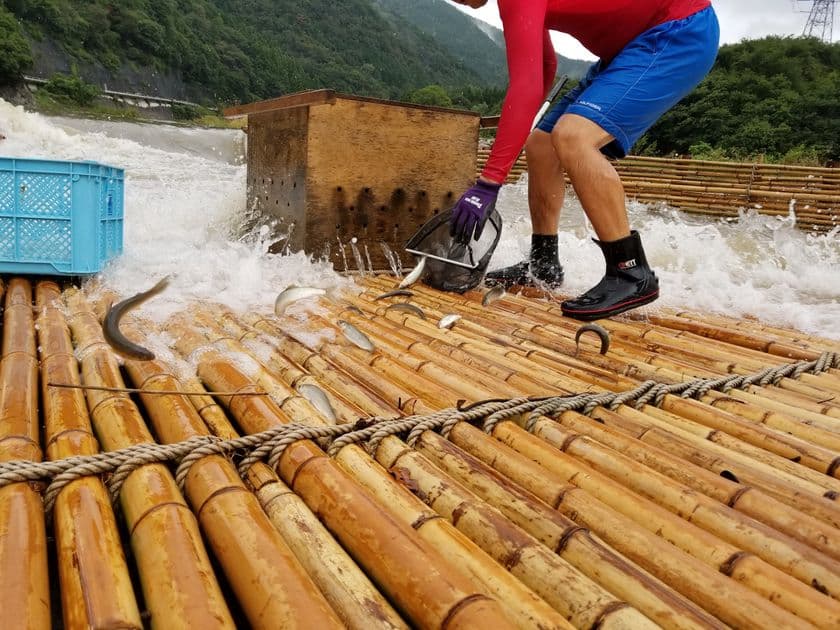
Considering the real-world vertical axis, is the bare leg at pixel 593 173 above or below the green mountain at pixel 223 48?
below

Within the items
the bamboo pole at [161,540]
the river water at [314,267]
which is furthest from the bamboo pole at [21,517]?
the river water at [314,267]

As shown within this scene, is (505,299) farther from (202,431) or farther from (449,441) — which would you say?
(202,431)

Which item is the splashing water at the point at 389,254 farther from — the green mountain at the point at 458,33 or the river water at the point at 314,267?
the green mountain at the point at 458,33

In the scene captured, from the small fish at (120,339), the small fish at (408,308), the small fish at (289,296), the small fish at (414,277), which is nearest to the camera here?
the small fish at (120,339)

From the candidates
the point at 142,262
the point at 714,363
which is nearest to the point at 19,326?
the point at 142,262

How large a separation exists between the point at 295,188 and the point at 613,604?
390 cm

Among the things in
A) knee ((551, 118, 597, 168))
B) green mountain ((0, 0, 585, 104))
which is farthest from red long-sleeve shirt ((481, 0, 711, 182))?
green mountain ((0, 0, 585, 104))

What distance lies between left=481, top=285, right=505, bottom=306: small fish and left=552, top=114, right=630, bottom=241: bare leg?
0.73m

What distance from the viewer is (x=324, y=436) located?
1472 millimetres

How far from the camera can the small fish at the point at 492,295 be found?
3442 mm

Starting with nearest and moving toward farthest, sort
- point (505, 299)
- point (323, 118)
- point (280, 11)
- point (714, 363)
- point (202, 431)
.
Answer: point (202, 431) → point (714, 363) → point (505, 299) → point (323, 118) → point (280, 11)

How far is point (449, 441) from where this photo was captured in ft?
5.20

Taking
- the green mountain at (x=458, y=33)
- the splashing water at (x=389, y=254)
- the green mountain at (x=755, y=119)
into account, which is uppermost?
the green mountain at (x=458, y=33)

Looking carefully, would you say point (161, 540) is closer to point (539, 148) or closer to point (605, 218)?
point (605, 218)
